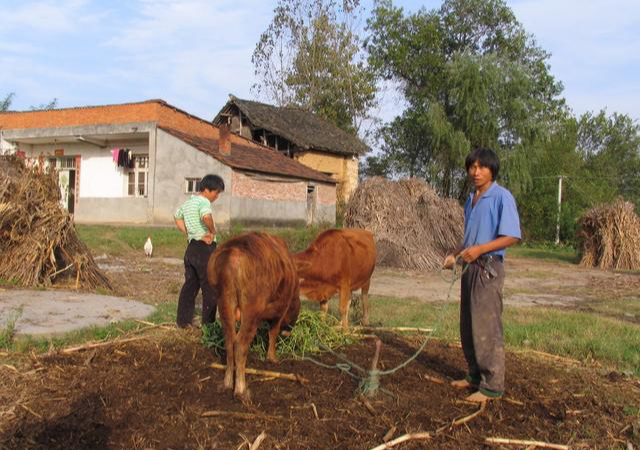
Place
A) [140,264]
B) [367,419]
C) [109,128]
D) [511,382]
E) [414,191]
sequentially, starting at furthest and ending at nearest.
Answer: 1. [109,128]
2. [414,191]
3. [140,264]
4. [511,382]
5. [367,419]

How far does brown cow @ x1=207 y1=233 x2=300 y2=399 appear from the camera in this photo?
4453 millimetres

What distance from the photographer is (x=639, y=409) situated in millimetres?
4684

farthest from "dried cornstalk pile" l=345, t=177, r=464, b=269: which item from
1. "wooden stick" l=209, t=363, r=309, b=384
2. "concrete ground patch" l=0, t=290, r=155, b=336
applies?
"wooden stick" l=209, t=363, r=309, b=384

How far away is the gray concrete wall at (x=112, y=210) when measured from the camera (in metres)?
27.5

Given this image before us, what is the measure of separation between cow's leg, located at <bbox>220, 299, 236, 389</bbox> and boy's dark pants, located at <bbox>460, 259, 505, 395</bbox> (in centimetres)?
192

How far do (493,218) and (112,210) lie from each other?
26.1 metres

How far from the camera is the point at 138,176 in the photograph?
28266mm

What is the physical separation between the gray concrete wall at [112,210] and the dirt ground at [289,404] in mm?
22216

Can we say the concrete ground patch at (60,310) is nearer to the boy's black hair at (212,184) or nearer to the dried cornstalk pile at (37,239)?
the dried cornstalk pile at (37,239)

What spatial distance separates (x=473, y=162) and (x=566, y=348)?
3.29 metres

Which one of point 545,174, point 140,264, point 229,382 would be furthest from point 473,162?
point 545,174

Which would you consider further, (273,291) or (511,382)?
(511,382)

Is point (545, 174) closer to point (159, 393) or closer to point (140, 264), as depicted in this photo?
point (140, 264)

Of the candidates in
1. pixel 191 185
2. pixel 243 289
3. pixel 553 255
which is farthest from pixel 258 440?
pixel 553 255
